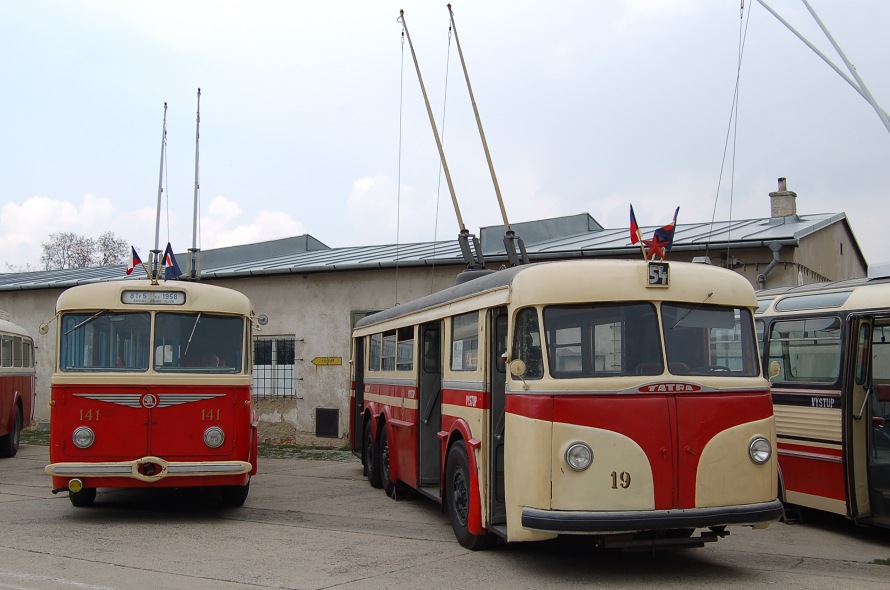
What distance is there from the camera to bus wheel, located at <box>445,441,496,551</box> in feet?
29.1

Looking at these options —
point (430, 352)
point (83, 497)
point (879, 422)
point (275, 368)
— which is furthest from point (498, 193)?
point (275, 368)

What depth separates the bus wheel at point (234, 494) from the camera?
11.9m

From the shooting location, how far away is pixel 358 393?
15656 mm

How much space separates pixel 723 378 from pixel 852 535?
12.3 feet

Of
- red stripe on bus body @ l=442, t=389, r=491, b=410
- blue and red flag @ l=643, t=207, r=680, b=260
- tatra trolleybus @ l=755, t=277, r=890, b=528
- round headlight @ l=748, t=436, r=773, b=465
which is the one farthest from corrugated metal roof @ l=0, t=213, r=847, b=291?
round headlight @ l=748, t=436, r=773, b=465

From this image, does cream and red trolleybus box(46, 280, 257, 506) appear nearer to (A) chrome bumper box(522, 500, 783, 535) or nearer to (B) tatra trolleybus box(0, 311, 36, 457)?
(A) chrome bumper box(522, 500, 783, 535)

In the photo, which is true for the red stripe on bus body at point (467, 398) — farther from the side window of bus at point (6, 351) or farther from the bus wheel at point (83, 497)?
the side window of bus at point (6, 351)

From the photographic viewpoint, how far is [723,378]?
775 centimetres

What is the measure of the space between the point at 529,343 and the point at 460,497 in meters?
2.16

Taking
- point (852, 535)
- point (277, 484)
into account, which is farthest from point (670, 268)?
point (277, 484)

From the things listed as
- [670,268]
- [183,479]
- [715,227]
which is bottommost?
[183,479]

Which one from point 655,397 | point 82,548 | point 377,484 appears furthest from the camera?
point 377,484

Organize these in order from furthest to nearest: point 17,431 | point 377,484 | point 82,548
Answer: point 17,431 < point 377,484 < point 82,548

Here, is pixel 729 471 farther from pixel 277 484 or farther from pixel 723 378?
pixel 277 484
